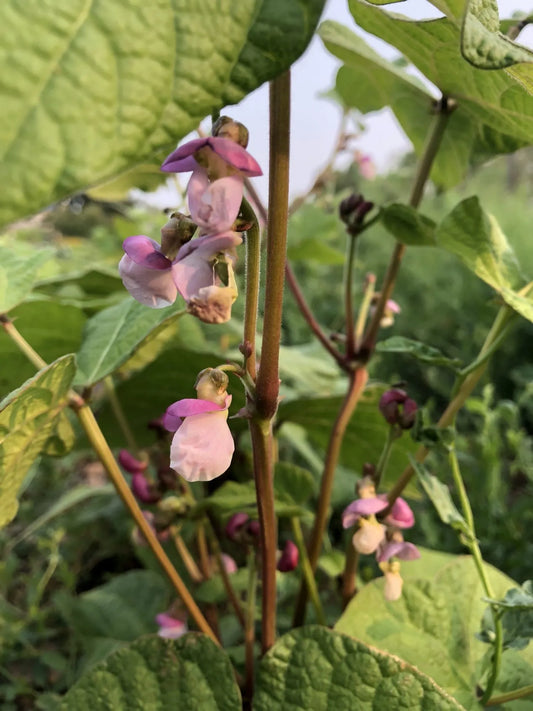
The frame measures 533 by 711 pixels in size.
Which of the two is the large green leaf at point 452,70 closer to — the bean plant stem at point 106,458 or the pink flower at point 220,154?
the pink flower at point 220,154

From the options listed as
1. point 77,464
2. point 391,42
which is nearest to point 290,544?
point 391,42

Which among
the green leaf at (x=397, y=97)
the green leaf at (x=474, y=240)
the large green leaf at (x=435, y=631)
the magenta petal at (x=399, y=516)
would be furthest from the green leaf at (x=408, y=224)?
the large green leaf at (x=435, y=631)

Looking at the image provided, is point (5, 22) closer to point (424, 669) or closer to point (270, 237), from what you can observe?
point (270, 237)

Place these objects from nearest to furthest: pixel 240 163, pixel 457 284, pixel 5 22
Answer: pixel 5 22, pixel 240 163, pixel 457 284

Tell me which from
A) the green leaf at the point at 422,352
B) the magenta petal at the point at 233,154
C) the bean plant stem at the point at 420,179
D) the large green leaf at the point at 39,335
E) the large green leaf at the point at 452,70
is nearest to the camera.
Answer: the magenta petal at the point at 233,154

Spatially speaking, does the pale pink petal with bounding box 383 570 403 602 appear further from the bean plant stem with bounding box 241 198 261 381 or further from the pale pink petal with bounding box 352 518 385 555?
the bean plant stem with bounding box 241 198 261 381
